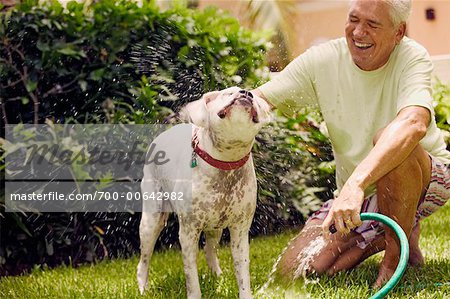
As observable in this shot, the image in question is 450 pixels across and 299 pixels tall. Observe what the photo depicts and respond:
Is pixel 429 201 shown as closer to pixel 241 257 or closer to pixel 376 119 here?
pixel 376 119

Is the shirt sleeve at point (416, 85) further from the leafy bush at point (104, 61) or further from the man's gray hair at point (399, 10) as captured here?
the leafy bush at point (104, 61)

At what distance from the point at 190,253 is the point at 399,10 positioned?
1.42 m

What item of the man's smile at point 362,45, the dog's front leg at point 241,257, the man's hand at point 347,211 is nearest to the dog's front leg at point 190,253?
the dog's front leg at point 241,257

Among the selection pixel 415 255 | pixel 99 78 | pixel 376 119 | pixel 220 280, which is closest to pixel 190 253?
pixel 220 280

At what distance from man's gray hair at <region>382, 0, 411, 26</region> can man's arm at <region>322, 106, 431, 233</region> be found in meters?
0.46

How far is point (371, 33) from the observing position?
3.36 meters

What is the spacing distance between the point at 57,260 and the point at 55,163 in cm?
70

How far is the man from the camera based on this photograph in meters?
3.19

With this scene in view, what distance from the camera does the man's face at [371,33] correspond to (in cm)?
330

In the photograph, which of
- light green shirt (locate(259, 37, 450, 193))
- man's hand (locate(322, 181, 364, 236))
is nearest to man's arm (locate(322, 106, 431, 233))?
man's hand (locate(322, 181, 364, 236))

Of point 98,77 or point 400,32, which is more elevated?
point 400,32

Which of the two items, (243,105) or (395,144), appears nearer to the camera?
(243,105)

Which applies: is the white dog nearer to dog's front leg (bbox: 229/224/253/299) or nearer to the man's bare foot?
dog's front leg (bbox: 229/224/253/299)

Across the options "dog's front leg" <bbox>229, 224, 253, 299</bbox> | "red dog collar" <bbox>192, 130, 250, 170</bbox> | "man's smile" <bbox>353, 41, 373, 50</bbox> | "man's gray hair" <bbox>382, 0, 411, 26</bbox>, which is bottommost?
"dog's front leg" <bbox>229, 224, 253, 299</bbox>
